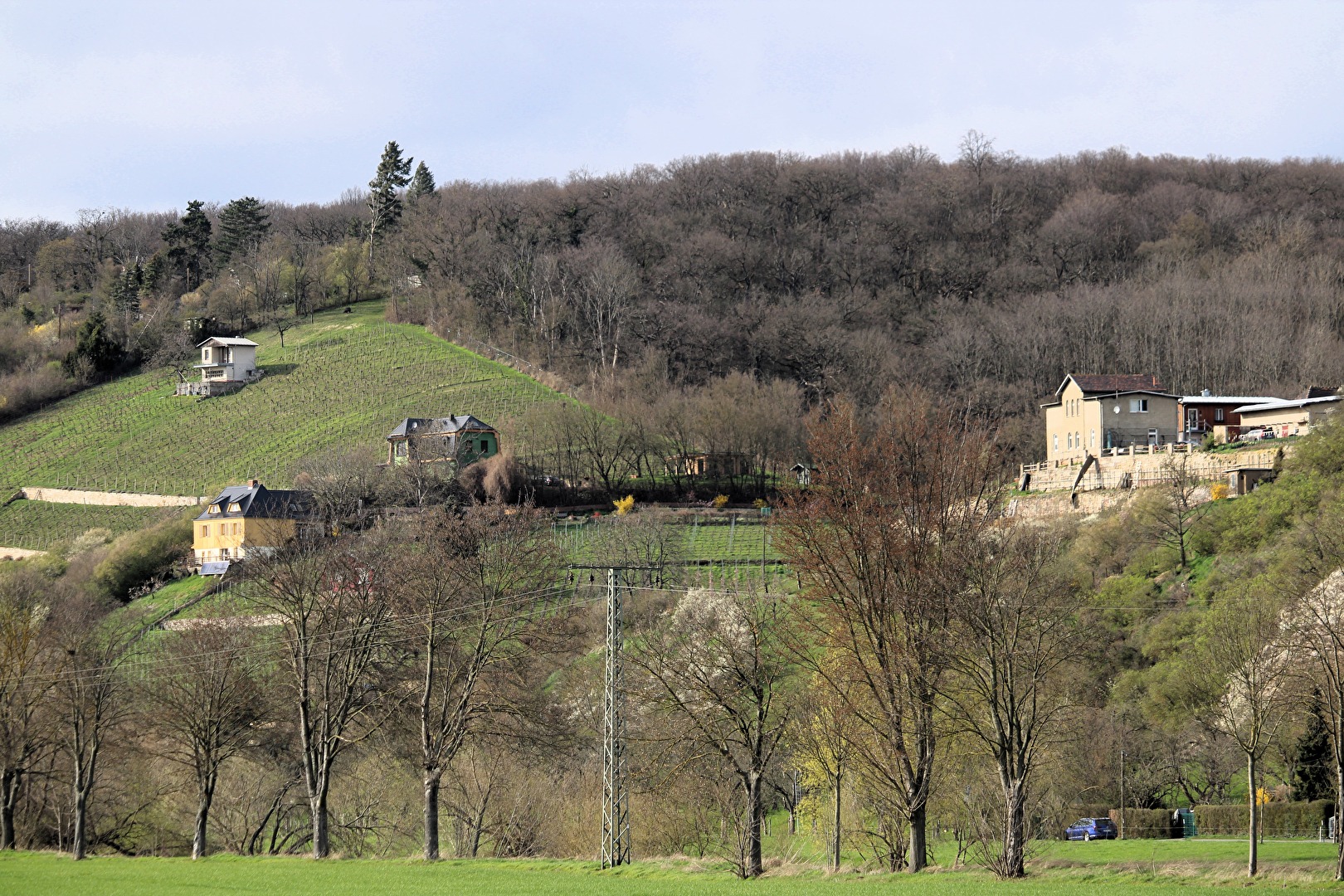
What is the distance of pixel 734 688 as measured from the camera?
37125mm

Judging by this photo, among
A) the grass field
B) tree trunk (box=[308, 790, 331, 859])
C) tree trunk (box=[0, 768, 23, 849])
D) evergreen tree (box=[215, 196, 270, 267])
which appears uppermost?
evergreen tree (box=[215, 196, 270, 267])

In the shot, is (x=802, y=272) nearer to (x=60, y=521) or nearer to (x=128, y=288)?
(x=128, y=288)

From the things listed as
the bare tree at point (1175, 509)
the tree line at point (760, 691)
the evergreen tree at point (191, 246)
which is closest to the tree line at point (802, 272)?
the evergreen tree at point (191, 246)

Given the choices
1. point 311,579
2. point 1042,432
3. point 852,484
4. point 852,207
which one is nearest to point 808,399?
point 1042,432

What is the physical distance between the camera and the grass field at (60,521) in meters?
84.4

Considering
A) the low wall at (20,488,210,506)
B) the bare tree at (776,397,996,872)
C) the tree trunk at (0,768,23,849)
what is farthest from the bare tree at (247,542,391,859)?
the low wall at (20,488,210,506)

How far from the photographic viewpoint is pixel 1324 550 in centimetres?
4238

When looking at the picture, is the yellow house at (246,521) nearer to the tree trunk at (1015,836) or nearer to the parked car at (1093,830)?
the parked car at (1093,830)

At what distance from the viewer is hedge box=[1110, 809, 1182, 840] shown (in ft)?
128

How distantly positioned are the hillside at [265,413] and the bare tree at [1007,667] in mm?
59989

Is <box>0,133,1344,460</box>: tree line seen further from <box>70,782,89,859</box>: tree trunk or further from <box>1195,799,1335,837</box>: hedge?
<box>70,782,89,859</box>: tree trunk

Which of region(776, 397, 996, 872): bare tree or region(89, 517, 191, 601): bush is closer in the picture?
region(776, 397, 996, 872): bare tree

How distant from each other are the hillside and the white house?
153 centimetres

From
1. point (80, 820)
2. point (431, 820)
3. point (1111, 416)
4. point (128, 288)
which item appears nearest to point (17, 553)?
point (80, 820)
